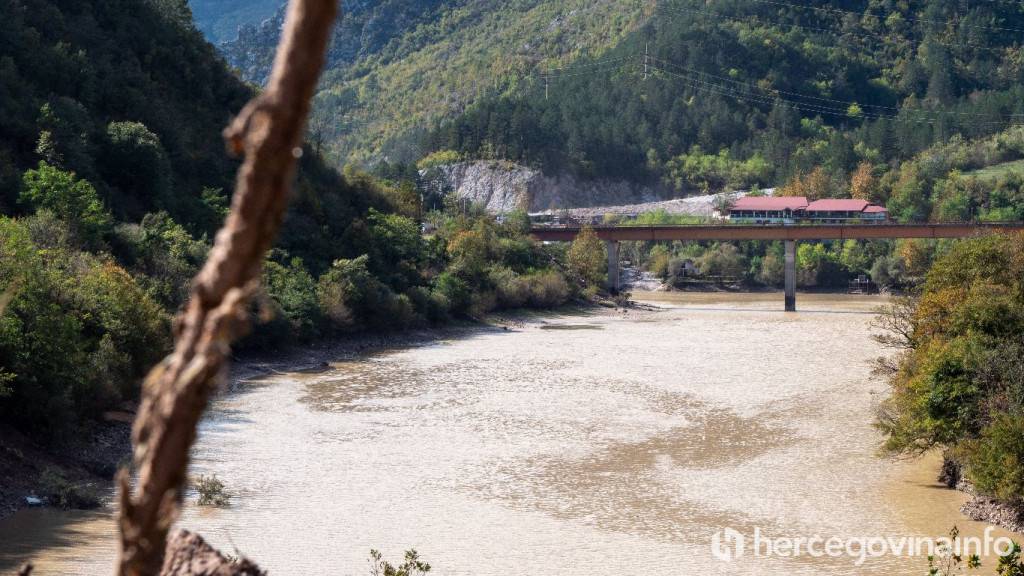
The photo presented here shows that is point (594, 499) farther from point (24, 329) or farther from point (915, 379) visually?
point (24, 329)

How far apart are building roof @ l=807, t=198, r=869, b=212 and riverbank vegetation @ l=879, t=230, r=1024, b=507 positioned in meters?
87.8

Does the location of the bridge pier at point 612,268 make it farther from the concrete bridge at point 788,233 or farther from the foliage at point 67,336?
the foliage at point 67,336

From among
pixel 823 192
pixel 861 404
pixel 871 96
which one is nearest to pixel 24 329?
pixel 861 404

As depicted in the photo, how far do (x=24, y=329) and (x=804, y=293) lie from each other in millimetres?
87630

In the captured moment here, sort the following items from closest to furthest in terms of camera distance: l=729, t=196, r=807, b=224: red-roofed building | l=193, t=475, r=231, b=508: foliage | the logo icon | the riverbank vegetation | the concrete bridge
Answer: the logo icon → the riverbank vegetation → l=193, t=475, r=231, b=508: foliage → the concrete bridge → l=729, t=196, r=807, b=224: red-roofed building

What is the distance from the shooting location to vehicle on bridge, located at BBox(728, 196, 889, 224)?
A: 389 ft

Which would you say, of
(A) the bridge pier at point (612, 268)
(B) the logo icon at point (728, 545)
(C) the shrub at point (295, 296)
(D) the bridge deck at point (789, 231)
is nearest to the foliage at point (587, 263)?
(A) the bridge pier at point (612, 268)

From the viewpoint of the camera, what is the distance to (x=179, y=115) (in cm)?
6756

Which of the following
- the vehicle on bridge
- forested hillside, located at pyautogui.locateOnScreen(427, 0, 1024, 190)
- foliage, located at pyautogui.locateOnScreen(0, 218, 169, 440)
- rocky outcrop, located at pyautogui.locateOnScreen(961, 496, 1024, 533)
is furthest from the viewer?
forested hillside, located at pyautogui.locateOnScreen(427, 0, 1024, 190)

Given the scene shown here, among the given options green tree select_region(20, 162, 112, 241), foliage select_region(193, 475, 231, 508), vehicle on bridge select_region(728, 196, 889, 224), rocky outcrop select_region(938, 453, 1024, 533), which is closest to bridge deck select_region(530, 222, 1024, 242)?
vehicle on bridge select_region(728, 196, 889, 224)

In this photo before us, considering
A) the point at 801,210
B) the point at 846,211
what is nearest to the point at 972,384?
the point at 846,211

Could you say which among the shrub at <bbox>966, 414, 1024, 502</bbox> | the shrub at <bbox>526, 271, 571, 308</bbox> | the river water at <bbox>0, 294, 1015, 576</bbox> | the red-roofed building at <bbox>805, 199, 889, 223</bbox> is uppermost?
the red-roofed building at <bbox>805, 199, 889, 223</bbox>

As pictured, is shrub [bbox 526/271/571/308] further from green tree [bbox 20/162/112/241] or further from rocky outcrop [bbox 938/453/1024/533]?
rocky outcrop [bbox 938/453/1024/533]

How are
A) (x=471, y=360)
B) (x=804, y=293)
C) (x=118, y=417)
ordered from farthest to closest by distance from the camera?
(x=804, y=293)
(x=471, y=360)
(x=118, y=417)
